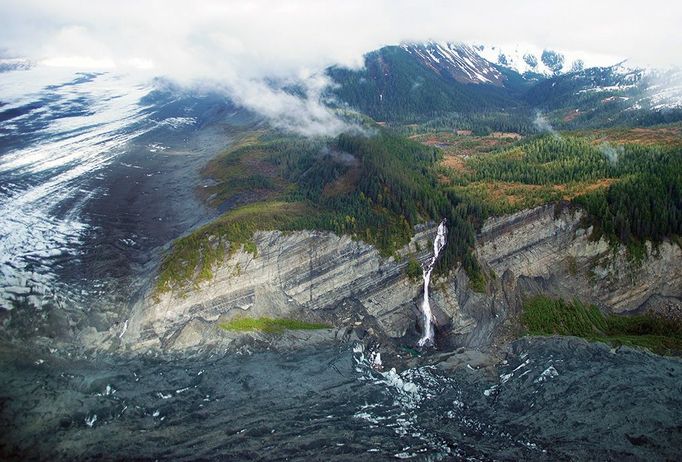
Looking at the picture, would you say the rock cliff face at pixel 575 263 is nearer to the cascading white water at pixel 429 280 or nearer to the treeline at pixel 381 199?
the treeline at pixel 381 199

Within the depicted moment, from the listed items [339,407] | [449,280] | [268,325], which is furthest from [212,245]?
[449,280]

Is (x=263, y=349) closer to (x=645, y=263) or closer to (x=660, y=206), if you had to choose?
(x=645, y=263)

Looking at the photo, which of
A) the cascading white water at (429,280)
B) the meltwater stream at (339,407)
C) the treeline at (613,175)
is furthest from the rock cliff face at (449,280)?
the meltwater stream at (339,407)

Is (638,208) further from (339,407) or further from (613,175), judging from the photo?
(339,407)

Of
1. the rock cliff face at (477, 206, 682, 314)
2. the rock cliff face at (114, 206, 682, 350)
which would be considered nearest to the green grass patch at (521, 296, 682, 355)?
the rock cliff face at (114, 206, 682, 350)

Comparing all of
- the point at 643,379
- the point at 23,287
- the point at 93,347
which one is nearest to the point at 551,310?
the point at 643,379
